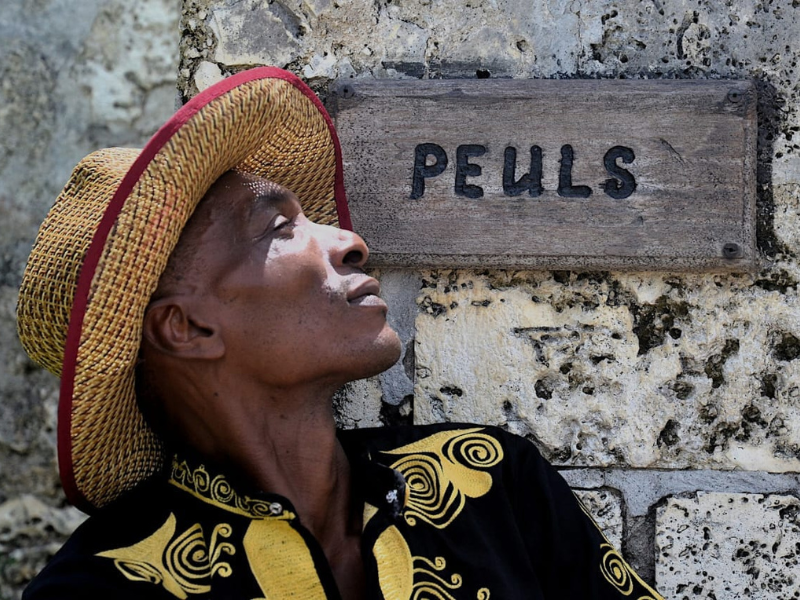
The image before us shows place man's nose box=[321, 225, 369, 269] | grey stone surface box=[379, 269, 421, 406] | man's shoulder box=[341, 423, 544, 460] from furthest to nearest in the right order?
grey stone surface box=[379, 269, 421, 406] → man's shoulder box=[341, 423, 544, 460] → man's nose box=[321, 225, 369, 269]

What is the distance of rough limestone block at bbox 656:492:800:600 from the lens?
2.04 m

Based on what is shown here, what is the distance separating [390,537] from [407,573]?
0.06 m

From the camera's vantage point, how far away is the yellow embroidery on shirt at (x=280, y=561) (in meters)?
1.67

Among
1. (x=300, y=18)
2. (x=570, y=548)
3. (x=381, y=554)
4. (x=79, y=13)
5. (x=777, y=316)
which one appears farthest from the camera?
(x=79, y=13)

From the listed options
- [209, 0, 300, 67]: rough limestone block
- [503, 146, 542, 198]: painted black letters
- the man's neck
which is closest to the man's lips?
the man's neck

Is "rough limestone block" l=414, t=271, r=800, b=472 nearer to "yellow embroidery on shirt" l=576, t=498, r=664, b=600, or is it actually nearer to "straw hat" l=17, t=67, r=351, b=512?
"yellow embroidery on shirt" l=576, t=498, r=664, b=600

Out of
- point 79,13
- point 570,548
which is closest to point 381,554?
point 570,548

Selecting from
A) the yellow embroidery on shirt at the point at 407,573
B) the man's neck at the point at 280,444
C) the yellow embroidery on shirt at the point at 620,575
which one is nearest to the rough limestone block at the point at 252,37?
the man's neck at the point at 280,444

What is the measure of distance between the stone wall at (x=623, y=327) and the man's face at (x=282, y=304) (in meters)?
0.37

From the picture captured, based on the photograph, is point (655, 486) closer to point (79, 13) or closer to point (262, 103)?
point (262, 103)

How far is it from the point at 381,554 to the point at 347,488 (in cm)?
18

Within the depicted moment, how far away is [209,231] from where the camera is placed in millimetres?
1791

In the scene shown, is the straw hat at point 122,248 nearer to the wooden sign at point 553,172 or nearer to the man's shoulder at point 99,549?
the man's shoulder at point 99,549

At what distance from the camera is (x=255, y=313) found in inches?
69.6
